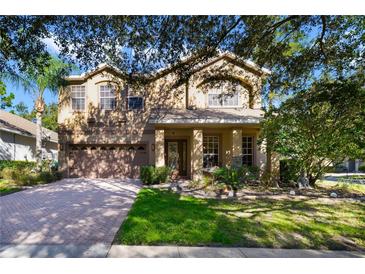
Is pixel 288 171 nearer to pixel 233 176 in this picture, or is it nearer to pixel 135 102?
pixel 233 176

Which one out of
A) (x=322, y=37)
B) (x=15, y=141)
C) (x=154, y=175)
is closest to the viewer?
(x=322, y=37)

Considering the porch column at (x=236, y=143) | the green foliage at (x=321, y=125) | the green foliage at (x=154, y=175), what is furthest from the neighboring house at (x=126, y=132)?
the green foliage at (x=321, y=125)

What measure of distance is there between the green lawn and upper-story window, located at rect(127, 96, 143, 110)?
8084 millimetres

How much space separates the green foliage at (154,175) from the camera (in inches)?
487

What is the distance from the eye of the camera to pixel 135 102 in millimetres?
15242

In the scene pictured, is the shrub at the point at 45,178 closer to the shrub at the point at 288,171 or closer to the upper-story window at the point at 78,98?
the upper-story window at the point at 78,98

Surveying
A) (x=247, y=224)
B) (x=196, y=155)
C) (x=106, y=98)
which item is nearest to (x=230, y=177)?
(x=196, y=155)

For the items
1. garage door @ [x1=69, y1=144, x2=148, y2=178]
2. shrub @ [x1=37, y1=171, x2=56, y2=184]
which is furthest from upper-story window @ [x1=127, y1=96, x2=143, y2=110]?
shrub @ [x1=37, y1=171, x2=56, y2=184]

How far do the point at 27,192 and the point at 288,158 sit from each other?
38.3 ft

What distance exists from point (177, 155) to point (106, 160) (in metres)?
4.44

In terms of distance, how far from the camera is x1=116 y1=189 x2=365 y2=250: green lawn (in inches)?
185

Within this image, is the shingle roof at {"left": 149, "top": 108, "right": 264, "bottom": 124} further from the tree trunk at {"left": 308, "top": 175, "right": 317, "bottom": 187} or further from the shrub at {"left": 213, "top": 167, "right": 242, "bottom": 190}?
the tree trunk at {"left": 308, "top": 175, "right": 317, "bottom": 187}

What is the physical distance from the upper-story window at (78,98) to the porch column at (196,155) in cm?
728

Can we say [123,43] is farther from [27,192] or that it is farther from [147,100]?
[147,100]
